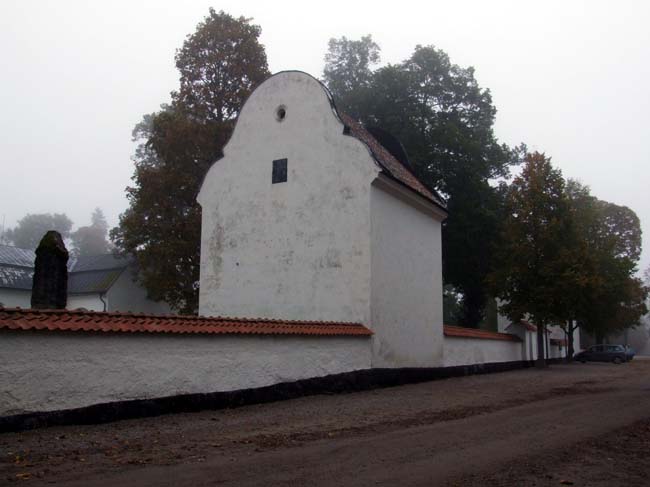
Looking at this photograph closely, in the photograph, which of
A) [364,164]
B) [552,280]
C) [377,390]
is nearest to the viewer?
[377,390]

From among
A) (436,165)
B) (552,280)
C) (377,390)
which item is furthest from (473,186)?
(377,390)

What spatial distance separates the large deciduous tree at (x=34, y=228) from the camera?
9616 cm

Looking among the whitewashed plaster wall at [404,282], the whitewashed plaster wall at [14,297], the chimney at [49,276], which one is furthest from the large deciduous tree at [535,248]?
the whitewashed plaster wall at [14,297]

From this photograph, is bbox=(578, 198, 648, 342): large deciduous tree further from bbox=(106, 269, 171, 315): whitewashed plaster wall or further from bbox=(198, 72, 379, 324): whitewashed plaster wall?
bbox=(106, 269, 171, 315): whitewashed plaster wall

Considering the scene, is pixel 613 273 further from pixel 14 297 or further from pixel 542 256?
pixel 14 297

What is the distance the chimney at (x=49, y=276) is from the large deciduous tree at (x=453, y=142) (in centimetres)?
2027

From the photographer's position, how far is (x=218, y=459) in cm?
683

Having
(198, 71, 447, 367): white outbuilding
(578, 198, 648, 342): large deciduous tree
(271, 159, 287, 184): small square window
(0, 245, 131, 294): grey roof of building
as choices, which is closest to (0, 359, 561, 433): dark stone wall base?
(198, 71, 447, 367): white outbuilding

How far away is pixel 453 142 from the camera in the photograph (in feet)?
98.2

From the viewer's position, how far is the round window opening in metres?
18.7

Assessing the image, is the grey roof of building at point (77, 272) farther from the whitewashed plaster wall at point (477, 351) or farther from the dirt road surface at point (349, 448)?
the dirt road surface at point (349, 448)

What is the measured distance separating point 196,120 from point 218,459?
20483 mm

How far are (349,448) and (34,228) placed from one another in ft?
339

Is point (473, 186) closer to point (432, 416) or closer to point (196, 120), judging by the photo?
point (196, 120)
